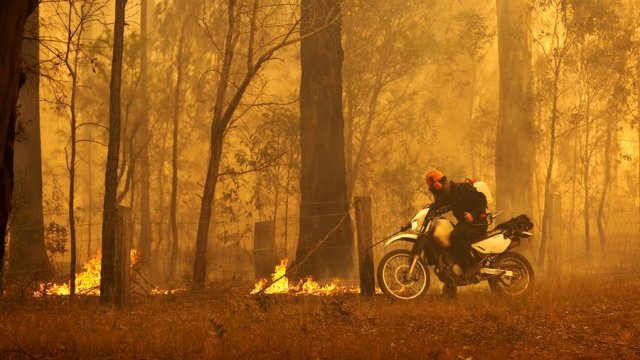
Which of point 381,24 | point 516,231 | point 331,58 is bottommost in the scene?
point 516,231

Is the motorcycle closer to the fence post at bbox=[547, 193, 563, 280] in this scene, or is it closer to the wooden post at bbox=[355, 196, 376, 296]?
the wooden post at bbox=[355, 196, 376, 296]

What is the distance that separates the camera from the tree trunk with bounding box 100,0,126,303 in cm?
1123

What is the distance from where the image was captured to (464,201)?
11.0 metres

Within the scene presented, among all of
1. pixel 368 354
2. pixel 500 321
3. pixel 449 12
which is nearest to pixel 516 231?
pixel 500 321

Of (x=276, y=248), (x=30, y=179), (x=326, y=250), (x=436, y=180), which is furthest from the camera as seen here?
(x=276, y=248)

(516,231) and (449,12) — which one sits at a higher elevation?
(449,12)

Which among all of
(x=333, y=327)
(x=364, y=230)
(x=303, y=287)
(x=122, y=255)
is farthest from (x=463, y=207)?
(x=122, y=255)

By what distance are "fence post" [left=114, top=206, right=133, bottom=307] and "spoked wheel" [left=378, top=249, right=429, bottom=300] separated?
3.35m

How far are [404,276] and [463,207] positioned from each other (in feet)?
4.02

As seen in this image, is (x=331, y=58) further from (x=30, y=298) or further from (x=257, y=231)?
(x=30, y=298)

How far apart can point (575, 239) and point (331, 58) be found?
2042 cm

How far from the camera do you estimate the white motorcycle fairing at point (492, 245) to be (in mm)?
11094

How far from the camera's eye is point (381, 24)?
28.3 meters

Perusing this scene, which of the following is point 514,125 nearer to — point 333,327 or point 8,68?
point 333,327
